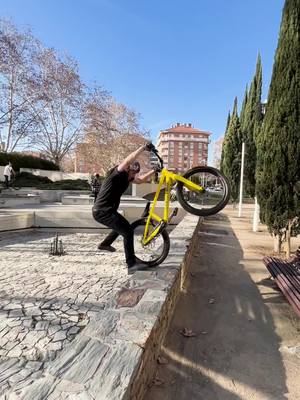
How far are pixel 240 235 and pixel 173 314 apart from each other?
21.8 feet

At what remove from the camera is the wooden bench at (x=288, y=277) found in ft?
11.5

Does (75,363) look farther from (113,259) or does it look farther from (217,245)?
(217,245)

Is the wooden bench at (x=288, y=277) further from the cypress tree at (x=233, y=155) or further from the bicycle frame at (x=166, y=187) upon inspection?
the cypress tree at (x=233, y=155)

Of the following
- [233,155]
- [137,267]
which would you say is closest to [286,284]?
[137,267]

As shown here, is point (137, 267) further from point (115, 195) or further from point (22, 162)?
point (22, 162)

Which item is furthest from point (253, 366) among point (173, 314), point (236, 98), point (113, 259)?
point (236, 98)

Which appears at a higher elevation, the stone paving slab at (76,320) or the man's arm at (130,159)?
the man's arm at (130,159)

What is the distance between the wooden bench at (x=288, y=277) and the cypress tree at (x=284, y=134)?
2.01 m

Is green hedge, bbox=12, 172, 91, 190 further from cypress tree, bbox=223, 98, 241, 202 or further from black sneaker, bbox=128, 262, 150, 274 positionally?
black sneaker, bbox=128, 262, 150, 274

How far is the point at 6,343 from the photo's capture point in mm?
2883

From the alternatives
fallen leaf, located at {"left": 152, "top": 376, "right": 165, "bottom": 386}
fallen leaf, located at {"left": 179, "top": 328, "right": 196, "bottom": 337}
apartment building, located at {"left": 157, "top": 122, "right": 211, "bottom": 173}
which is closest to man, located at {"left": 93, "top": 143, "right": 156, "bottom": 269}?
fallen leaf, located at {"left": 179, "top": 328, "right": 196, "bottom": 337}

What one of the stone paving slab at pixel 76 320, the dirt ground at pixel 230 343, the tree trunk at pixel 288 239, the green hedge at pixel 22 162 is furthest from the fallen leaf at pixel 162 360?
the green hedge at pixel 22 162

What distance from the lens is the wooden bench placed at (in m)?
3.50

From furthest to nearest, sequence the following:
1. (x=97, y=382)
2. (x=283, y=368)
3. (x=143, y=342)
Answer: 1. (x=283, y=368)
2. (x=143, y=342)
3. (x=97, y=382)
